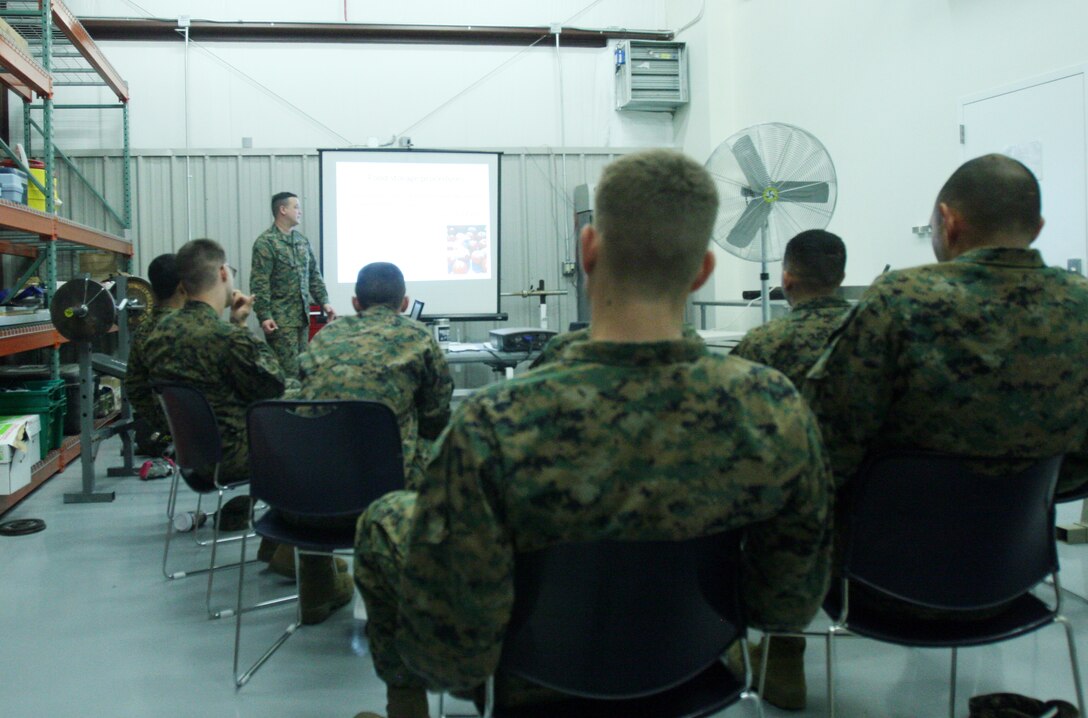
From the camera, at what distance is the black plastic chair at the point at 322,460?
5.94 ft

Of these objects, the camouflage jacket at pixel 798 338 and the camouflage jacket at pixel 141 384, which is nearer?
the camouflage jacket at pixel 798 338

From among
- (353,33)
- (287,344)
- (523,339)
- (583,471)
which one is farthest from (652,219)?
(353,33)

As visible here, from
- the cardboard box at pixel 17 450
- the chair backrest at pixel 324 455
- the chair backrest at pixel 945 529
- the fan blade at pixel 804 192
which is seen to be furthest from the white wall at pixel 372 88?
the chair backrest at pixel 945 529

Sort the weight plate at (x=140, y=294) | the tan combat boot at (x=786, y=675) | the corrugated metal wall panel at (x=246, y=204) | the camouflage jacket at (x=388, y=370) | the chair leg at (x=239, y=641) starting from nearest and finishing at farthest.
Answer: the tan combat boot at (x=786, y=675)
the chair leg at (x=239, y=641)
the camouflage jacket at (x=388, y=370)
the weight plate at (x=140, y=294)
the corrugated metal wall panel at (x=246, y=204)

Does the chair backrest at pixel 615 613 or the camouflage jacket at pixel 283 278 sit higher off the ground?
the camouflage jacket at pixel 283 278

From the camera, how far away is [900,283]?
1379mm

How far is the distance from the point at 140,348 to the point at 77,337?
1.15 metres

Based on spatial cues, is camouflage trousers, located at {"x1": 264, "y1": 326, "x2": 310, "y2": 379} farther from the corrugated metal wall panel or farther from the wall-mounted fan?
the wall-mounted fan

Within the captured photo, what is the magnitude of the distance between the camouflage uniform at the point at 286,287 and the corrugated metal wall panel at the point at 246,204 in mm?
1205

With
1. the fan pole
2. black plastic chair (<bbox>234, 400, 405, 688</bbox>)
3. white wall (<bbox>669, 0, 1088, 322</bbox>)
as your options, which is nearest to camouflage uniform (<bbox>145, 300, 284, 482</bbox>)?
black plastic chair (<bbox>234, 400, 405, 688</bbox>)

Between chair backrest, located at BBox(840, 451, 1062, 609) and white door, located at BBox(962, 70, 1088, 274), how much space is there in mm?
2650

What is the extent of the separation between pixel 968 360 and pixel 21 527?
3.52 meters

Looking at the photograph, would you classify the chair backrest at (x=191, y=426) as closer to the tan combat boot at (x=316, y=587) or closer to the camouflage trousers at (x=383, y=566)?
the tan combat boot at (x=316, y=587)

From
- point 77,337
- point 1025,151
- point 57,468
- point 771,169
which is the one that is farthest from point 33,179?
point 1025,151
